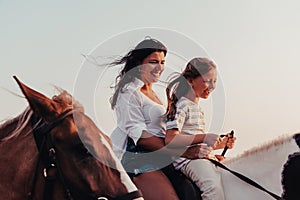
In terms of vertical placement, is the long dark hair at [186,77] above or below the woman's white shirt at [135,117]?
above

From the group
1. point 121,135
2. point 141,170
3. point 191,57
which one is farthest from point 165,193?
point 191,57

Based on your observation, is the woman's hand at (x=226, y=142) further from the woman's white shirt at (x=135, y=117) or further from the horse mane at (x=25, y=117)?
the horse mane at (x=25, y=117)

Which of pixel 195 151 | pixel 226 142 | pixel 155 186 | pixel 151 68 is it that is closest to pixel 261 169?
pixel 226 142

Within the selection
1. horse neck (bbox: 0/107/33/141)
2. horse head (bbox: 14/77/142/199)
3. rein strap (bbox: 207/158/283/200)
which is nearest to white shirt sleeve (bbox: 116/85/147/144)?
rein strap (bbox: 207/158/283/200)

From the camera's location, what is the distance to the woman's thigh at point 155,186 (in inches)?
202

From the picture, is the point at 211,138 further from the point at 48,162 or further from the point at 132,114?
the point at 48,162

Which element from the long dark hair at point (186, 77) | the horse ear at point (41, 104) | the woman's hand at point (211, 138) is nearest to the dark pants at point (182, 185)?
the woman's hand at point (211, 138)

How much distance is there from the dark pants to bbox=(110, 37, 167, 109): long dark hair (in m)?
0.98

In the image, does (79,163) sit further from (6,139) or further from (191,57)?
(191,57)

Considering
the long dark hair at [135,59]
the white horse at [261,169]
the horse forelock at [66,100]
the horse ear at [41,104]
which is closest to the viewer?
the horse ear at [41,104]

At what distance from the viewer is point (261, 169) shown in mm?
5191

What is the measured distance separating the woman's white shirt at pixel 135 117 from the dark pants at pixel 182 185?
407mm

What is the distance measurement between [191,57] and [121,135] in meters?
1.23

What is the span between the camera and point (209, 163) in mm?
5297
